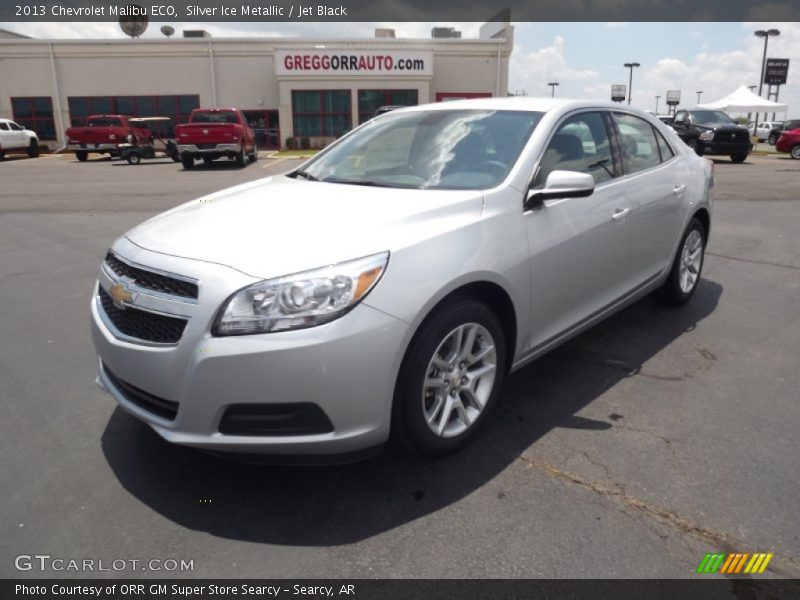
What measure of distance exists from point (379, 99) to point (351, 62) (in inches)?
95.1

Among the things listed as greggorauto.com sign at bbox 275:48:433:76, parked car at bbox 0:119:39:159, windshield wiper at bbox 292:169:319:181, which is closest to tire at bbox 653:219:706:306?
windshield wiper at bbox 292:169:319:181

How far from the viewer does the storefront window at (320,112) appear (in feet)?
115

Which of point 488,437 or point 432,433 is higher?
point 432,433

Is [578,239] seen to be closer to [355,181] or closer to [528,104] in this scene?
[528,104]

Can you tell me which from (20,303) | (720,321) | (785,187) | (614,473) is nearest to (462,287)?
(614,473)

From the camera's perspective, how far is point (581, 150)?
3928 mm

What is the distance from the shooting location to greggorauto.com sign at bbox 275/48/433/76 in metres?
34.0

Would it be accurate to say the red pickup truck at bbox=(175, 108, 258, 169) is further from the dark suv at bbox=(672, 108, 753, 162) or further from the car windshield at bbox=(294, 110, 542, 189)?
the car windshield at bbox=(294, 110, 542, 189)

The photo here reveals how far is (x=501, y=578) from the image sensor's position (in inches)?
91.8

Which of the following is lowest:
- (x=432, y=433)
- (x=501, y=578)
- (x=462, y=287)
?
(x=501, y=578)

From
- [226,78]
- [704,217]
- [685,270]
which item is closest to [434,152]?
[685,270]

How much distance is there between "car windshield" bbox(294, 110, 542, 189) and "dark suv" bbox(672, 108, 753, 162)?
804 inches

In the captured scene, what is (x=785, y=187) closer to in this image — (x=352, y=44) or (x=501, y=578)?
(x=501, y=578)

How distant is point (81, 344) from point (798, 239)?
8304 mm
